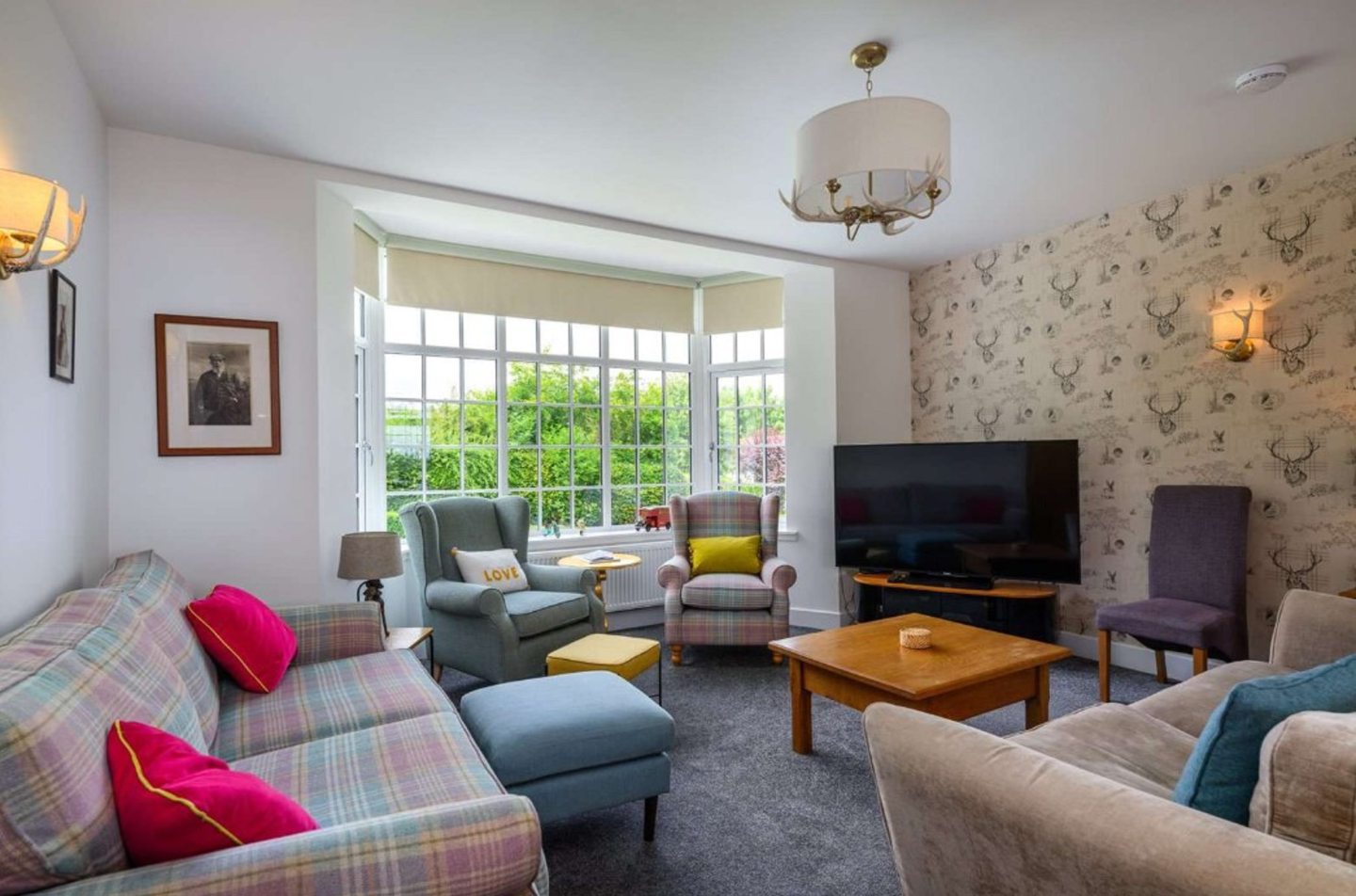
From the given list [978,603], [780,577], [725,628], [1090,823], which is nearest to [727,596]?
[725,628]

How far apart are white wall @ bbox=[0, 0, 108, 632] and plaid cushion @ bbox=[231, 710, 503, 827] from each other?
81 cm

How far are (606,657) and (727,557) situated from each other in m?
1.68

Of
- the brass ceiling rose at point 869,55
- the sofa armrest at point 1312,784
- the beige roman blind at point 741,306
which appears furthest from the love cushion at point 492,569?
the sofa armrest at point 1312,784

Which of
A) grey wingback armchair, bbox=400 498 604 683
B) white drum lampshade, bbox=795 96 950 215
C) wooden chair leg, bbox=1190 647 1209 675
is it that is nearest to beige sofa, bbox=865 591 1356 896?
white drum lampshade, bbox=795 96 950 215

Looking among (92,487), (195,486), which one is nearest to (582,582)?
(195,486)

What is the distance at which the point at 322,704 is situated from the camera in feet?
7.11

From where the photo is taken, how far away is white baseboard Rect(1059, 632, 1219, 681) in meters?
3.64

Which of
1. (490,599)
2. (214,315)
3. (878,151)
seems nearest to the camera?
(878,151)

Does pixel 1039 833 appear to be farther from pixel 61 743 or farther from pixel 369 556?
pixel 369 556

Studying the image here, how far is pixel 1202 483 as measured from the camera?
3.55 meters

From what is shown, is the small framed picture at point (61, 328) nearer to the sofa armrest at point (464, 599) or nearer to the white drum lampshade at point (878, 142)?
the sofa armrest at point (464, 599)

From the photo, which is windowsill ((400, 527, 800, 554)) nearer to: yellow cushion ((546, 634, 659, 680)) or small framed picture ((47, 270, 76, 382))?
yellow cushion ((546, 634, 659, 680))

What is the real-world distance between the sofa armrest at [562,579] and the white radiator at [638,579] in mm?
651

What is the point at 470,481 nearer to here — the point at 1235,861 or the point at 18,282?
the point at 18,282
